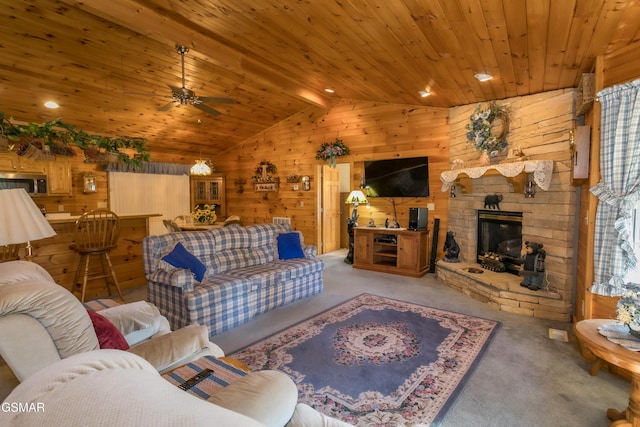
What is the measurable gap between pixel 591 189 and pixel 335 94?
4.60 meters

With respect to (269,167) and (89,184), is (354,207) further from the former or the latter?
(89,184)

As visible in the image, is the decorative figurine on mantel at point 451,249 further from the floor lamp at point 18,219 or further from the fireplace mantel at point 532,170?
the floor lamp at point 18,219

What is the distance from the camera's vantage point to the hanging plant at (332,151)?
6758mm

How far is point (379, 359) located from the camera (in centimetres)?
275

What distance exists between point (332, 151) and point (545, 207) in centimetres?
389

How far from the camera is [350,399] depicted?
7.28ft

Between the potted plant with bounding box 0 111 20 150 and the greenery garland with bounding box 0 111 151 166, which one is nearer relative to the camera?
the potted plant with bounding box 0 111 20 150

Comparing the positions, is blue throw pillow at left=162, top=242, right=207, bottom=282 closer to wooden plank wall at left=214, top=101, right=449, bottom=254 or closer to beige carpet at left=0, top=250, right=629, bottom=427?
beige carpet at left=0, top=250, right=629, bottom=427

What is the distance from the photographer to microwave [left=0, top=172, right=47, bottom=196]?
5512 millimetres

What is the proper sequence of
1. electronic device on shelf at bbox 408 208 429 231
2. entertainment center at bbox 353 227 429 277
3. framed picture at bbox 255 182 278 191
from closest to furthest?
entertainment center at bbox 353 227 429 277
electronic device on shelf at bbox 408 208 429 231
framed picture at bbox 255 182 278 191

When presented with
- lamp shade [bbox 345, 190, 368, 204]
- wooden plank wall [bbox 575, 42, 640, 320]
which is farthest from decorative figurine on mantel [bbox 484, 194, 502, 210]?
lamp shade [bbox 345, 190, 368, 204]

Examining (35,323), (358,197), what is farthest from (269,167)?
(35,323)

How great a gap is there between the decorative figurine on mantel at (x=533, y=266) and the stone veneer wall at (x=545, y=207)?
0.13m

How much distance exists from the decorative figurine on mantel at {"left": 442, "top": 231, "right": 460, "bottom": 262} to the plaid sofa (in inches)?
84.3
